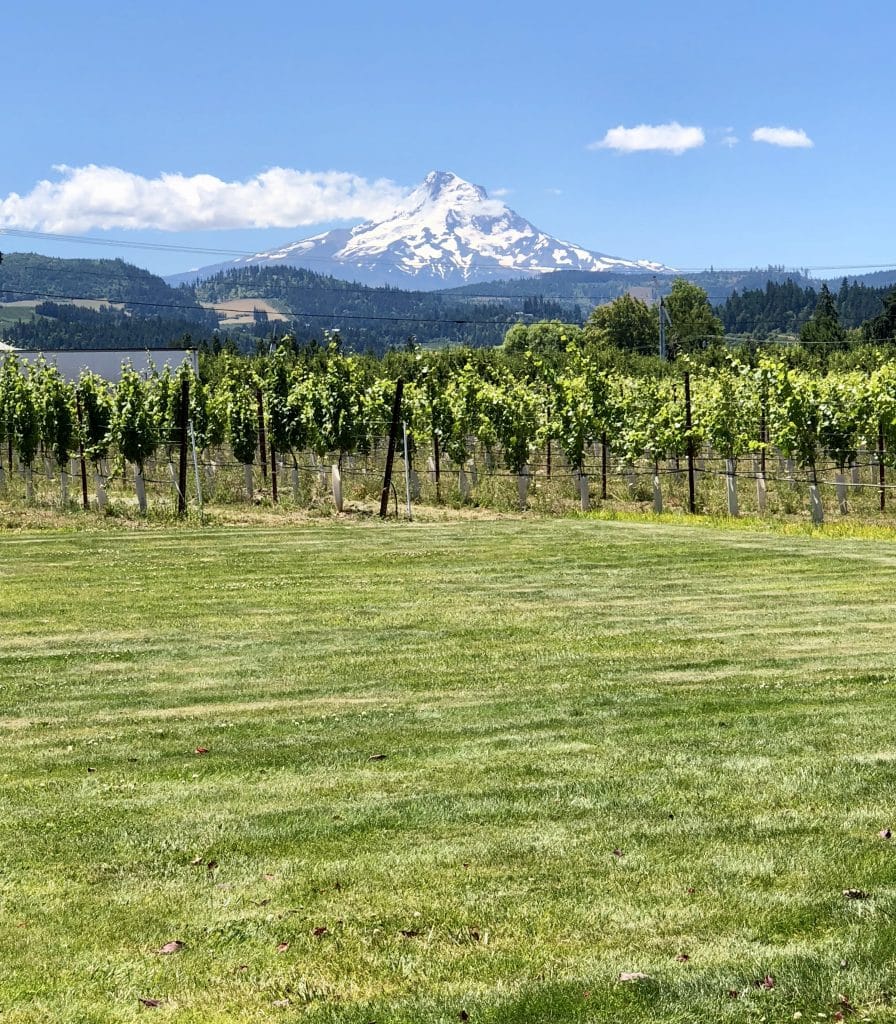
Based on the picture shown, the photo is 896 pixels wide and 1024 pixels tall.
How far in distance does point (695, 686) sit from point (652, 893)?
5.47 meters

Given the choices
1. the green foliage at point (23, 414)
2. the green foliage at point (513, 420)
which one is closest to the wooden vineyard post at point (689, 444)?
the green foliage at point (513, 420)

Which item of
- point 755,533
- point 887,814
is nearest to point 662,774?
point 887,814

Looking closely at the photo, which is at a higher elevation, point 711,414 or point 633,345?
point 633,345

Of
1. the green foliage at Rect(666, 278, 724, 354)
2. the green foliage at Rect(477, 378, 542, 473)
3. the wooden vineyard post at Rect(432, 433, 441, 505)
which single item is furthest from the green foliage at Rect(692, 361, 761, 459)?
the green foliage at Rect(666, 278, 724, 354)

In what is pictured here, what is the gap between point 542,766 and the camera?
8922 mm

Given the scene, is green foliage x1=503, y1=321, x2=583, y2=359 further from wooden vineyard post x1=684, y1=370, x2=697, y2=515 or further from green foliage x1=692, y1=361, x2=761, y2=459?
wooden vineyard post x1=684, y1=370, x2=697, y2=515

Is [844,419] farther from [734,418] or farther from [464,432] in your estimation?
[464,432]

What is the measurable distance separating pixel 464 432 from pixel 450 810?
101 ft

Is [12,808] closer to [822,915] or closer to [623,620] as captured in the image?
[822,915]

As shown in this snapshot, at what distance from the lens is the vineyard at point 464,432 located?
31750 millimetres

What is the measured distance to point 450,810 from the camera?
7914mm

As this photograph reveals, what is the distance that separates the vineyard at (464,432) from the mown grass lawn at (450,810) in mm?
15469

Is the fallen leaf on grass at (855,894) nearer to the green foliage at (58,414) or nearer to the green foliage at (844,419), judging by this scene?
the green foliage at (844,419)

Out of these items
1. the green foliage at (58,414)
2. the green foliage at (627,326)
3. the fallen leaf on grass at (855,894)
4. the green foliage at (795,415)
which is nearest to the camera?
the fallen leaf on grass at (855,894)
